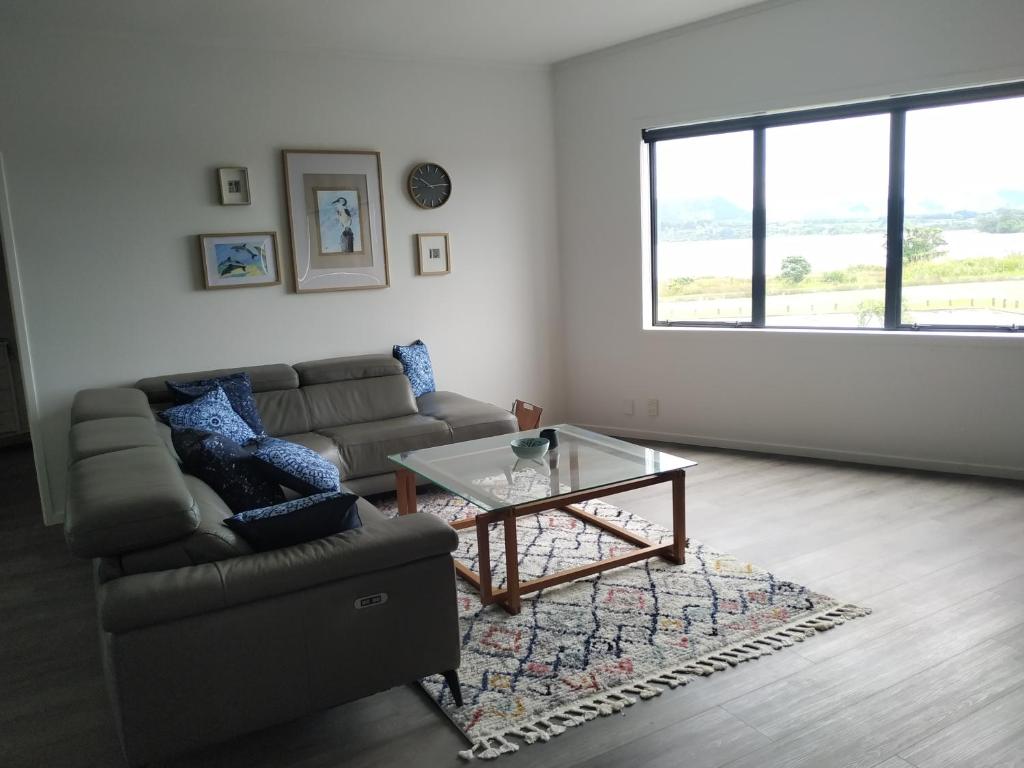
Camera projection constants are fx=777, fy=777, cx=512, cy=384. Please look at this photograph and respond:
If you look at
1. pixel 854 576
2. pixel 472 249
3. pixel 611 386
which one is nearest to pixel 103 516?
pixel 854 576

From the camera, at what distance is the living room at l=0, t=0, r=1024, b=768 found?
3.52 m

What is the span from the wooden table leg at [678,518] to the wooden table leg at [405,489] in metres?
1.24

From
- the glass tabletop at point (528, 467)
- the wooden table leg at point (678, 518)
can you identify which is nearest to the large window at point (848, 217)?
the glass tabletop at point (528, 467)

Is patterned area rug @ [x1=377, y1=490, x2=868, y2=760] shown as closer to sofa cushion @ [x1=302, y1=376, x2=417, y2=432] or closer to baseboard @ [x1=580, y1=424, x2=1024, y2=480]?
sofa cushion @ [x1=302, y1=376, x2=417, y2=432]

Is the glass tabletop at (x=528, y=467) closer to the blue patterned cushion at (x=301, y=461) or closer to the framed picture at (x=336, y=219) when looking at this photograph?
the blue patterned cushion at (x=301, y=461)

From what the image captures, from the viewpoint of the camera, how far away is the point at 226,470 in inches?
107

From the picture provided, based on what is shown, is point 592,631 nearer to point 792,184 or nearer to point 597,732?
point 597,732

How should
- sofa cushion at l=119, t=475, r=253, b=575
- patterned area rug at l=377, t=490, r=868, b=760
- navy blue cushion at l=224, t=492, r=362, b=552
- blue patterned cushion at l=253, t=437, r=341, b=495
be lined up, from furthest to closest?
1. blue patterned cushion at l=253, t=437, r=341, b=495
2. patterned area rug at l=377, t=490, r=868, b=760
3. navy blue cushion at l=224, t=492, r=362, b=552
4. sofa cushion at l=119, t=475, r=253, b=575

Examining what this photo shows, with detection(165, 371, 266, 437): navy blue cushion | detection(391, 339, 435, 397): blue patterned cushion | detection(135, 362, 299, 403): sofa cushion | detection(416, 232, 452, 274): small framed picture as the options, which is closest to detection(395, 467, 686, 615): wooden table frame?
detection(165, 371, 266, 437): navy blue cushion

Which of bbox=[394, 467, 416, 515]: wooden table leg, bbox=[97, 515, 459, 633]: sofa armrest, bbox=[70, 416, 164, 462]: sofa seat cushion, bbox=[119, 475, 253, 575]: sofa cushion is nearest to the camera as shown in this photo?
bbox=[97, 515, 459, 633]: sofa armrest

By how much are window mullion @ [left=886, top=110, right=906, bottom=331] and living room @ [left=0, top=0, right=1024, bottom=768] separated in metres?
0.19

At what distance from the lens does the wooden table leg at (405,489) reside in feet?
12.3

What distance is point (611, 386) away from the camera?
5816 mm

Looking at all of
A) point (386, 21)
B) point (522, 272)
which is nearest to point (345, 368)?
point (522, 272)
